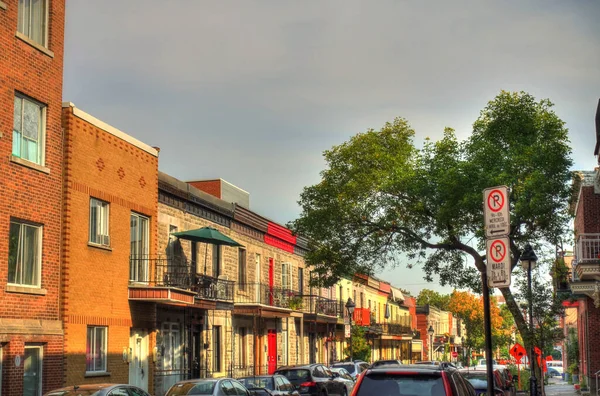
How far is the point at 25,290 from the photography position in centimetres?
2238

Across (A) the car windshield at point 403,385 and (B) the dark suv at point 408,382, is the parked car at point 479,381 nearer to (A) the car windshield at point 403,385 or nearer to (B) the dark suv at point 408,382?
(B) the dark suv at point 408,382

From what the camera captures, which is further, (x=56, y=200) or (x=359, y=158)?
(x=359, y=158)

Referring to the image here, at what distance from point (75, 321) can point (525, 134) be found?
18.8 m

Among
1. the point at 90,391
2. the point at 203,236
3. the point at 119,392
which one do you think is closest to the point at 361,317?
the point at 203,236

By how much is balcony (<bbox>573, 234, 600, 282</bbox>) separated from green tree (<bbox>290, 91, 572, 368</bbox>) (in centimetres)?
144

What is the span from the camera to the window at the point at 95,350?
2550 centimetres

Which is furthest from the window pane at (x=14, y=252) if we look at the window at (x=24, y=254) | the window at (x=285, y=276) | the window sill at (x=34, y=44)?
the window at (x=285, y=276)

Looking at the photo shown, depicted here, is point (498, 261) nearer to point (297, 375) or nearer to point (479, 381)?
point (479, 381)

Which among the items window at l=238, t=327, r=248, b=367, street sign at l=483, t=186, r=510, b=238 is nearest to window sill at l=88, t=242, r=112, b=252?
window at l=238, t=327, r=248, b=367

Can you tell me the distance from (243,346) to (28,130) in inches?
727

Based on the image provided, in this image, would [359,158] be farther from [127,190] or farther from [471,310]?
[471,310]

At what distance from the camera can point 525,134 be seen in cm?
3328

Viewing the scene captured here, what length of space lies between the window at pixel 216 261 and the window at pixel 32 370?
12866mm

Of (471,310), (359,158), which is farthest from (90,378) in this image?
(471,310)
